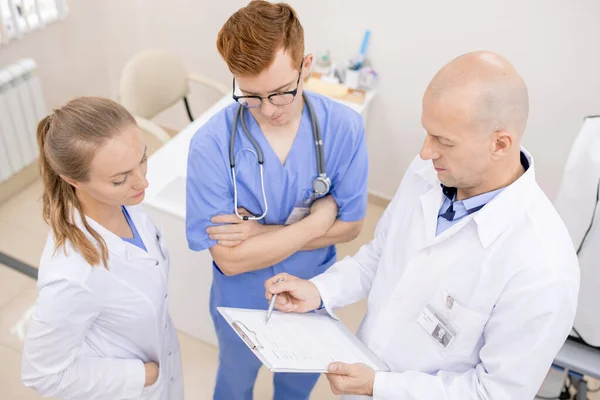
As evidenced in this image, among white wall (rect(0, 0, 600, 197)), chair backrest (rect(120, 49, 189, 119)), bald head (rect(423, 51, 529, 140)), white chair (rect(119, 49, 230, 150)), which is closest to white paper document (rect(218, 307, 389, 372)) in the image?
bald head (rect(423, 51, 529, 140))

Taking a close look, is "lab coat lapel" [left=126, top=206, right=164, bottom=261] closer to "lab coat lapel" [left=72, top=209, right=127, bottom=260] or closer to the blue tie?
"lab coat lapel" [left=72, top=209, right=127, bottom=260]

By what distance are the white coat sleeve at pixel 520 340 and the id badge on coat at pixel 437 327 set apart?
0.24ft

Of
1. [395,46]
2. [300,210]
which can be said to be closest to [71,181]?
[300,210]

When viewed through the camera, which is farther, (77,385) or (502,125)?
(77,385)

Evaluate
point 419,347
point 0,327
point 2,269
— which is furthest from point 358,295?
point 2,269

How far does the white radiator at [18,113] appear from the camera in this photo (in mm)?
2895

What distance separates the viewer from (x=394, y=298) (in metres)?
1.26

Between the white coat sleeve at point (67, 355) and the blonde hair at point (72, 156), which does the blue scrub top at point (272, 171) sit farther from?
the white coat sleeve at point (67, 355)

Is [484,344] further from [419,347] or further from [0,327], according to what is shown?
[0,327]

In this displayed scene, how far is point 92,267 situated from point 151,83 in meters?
1.70

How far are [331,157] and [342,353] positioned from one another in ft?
1.78

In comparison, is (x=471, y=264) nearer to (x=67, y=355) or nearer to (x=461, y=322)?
(x=461, y=322)

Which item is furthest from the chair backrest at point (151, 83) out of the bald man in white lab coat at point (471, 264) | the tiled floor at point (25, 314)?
the bald man in white lab coat at point (471, 264)

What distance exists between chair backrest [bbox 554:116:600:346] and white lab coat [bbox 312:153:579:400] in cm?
42
